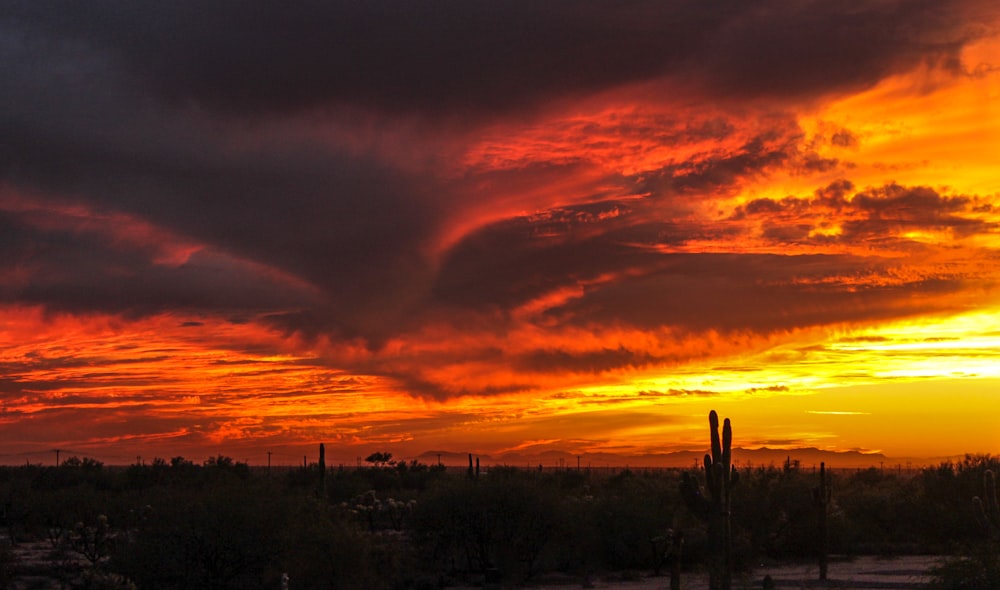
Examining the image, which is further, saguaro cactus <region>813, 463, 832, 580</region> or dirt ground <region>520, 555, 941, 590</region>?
saguaro cactus <region>813, 463, 832, 580</region>

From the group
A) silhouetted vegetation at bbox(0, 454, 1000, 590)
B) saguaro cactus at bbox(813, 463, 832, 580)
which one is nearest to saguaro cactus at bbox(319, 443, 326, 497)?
silhouetted vegetation at bbox(0, 454, 1000, 590)

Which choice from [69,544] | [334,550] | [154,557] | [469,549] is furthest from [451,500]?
[69,544]

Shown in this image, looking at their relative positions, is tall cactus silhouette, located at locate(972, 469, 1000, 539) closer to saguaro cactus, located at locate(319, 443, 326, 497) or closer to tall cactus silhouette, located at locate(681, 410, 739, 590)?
tall cactus silhouette, located at locate(681, 410, 739, 590)

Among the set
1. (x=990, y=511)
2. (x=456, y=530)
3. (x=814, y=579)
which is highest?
(x=990, y=511)

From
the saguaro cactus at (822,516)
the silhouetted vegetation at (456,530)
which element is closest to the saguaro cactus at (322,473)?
the silhouetted vegetation at (456,530)

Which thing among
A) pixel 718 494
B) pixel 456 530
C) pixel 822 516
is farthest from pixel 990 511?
pixel 456 530

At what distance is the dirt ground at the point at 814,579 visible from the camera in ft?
121

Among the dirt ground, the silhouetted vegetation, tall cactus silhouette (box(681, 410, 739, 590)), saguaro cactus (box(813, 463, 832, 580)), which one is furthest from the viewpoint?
saguaro cactus (box(813, 463, 832, 580))

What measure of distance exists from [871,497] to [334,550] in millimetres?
36624

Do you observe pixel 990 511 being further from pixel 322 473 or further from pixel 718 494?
pixel 322 473

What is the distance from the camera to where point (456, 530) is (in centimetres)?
4141

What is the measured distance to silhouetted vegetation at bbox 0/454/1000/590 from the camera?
1211 inches

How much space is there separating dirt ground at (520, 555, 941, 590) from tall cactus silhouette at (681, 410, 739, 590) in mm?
7050

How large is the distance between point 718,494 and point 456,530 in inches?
606
